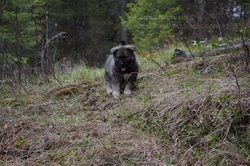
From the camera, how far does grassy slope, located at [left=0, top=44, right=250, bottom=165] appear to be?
2.49m

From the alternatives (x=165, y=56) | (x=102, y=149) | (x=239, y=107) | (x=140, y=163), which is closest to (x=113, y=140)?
(x=102, y=149)

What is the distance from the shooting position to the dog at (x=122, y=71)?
16.8ft

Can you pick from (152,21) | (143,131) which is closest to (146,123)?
(143,131)

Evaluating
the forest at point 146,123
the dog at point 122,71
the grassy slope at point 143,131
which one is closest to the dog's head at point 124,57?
the dog at point 122,71

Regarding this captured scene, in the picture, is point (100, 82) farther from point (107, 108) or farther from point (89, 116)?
point (89, 116)

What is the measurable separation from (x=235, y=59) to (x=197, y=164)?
132 inches

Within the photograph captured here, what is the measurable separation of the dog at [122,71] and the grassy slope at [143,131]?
3.02ft

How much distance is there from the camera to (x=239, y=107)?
2.60 m

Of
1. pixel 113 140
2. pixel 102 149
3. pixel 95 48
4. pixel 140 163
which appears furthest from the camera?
pixel 95 48

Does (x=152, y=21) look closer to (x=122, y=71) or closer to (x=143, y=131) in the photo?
(x=122, y=71)

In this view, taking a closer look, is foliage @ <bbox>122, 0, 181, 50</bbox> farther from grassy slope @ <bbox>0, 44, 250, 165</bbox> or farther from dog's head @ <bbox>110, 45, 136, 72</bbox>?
grassy slope @ <bbox>0, 44, 250, 165</bbox>

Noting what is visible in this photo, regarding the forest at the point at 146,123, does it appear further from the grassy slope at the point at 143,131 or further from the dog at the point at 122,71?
the dog at the point at 122,71

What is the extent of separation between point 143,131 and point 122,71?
7.59ft

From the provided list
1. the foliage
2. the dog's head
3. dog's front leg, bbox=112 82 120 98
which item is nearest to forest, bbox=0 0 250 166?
the dog's head
